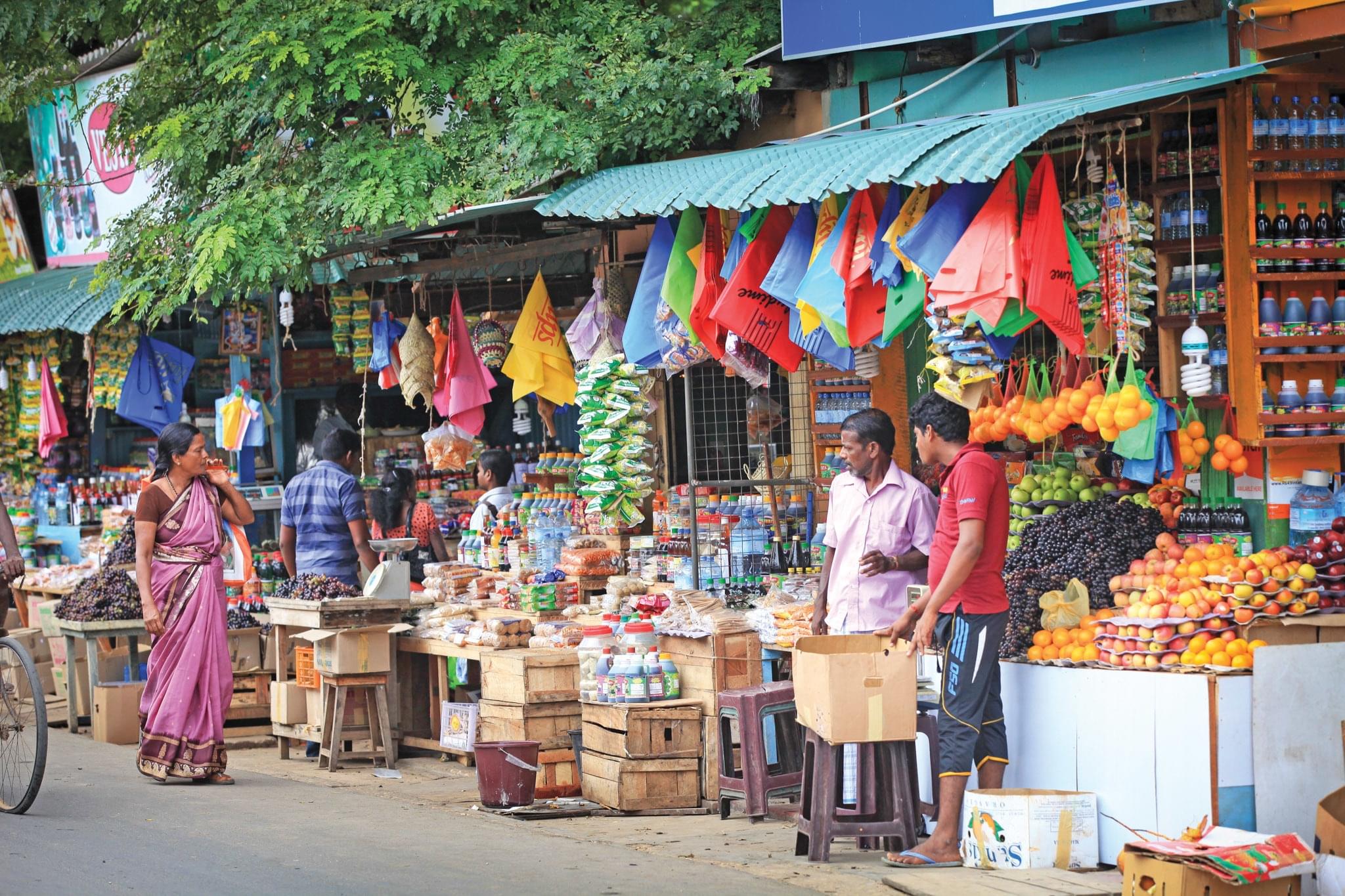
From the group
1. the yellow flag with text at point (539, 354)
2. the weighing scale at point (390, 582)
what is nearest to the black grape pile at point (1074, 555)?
the weighing scale at point (390, 582)

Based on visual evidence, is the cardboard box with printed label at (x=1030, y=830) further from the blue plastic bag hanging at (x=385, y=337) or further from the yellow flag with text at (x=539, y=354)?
the blue plastic bag hanging at (x=385, y=337)

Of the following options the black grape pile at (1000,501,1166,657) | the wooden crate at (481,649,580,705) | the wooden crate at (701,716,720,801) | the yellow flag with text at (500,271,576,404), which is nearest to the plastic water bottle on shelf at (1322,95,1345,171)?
the black grape pile at (1000,501,1166,657)

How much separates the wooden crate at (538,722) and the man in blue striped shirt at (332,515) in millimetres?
1624

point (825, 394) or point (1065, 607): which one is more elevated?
point (825, 394)

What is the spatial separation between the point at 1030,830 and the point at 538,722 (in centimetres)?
335

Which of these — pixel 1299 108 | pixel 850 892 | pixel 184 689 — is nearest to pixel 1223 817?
pixel 850 892

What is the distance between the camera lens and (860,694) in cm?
687

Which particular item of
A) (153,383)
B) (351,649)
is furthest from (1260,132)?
(153,383)

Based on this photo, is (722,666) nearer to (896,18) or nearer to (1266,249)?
(1266,249)

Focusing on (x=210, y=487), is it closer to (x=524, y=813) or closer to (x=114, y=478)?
(x=524, y=813)

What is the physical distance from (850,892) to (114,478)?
38.8 feet

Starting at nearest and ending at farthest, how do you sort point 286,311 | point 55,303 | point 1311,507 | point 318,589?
1. point 1311,507
2. point 318,589
3. point 286,311
4. point 55,303

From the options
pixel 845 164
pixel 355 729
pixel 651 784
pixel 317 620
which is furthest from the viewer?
pixel 355 729

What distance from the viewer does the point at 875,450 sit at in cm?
770
